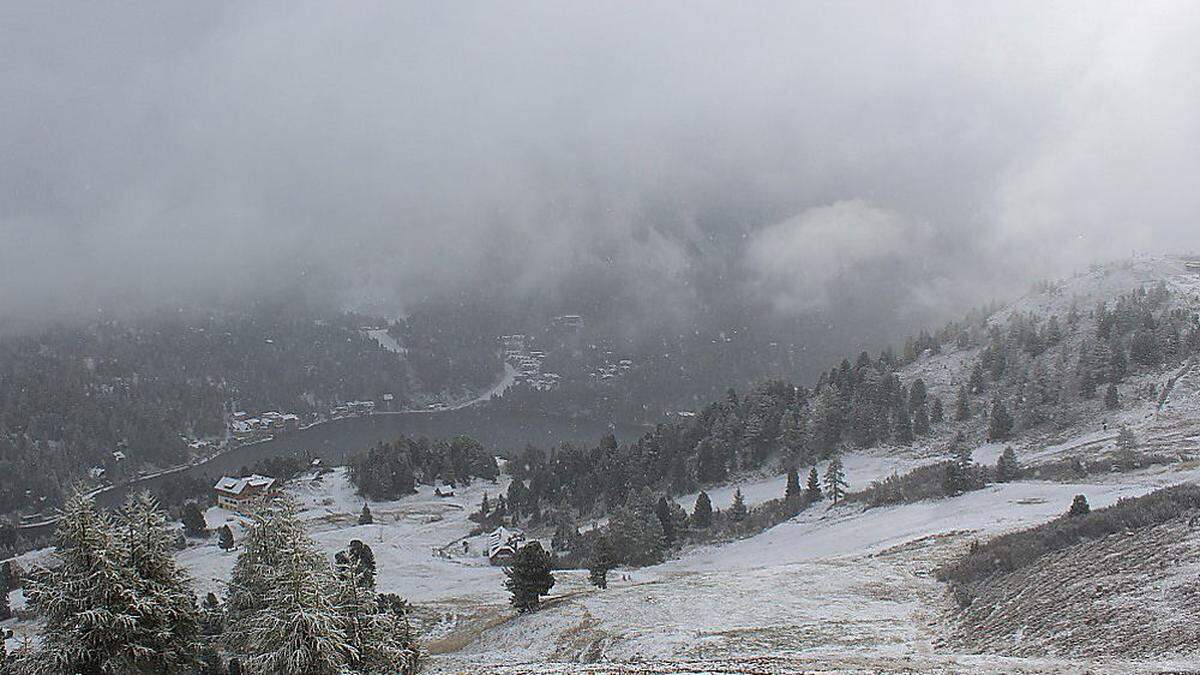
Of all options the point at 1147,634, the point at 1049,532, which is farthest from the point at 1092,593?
the point at 1049,532

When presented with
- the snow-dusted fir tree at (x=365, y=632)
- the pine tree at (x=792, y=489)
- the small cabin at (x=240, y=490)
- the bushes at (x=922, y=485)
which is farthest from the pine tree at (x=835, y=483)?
the small cabin at (x=240, y=490)

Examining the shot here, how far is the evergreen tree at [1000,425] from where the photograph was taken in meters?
88.9

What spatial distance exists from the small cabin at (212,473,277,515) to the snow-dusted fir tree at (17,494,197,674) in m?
90.4

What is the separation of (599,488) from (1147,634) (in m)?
83.3

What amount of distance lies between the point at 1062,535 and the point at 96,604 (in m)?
39.2

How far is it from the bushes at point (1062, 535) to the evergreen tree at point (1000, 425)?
51.5 metres

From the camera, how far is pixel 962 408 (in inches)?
A: 3814

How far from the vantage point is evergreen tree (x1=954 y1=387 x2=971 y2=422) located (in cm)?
9650

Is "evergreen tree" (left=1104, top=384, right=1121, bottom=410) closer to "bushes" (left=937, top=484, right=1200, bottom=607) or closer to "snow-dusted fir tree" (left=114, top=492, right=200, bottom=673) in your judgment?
"bushes" (left=937, top=484, right=1200, bottom=607)

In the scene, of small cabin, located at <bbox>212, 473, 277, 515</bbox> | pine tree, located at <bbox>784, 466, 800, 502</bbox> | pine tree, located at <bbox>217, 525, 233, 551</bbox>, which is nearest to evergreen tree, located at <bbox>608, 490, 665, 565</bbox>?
pine tree, located at <bbox>784, 466, 800, 502</bbox>

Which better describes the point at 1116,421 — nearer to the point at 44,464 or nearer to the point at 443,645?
the point at 443,645

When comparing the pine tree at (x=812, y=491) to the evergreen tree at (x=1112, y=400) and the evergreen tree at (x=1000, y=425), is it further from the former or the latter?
the evergreen tree at (x=1112, y=400)

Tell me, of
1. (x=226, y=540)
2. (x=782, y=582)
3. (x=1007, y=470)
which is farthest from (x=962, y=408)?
(x=226, y=540)

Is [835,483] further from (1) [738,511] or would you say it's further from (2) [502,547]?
(2) [502,547]
